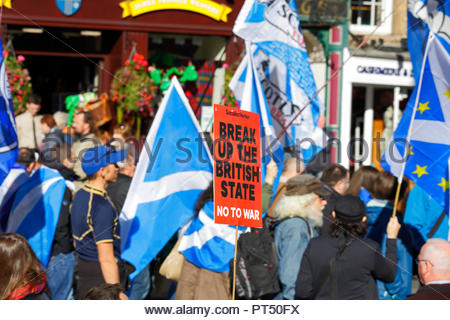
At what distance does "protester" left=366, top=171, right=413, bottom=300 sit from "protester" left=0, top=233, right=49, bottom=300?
319 cm

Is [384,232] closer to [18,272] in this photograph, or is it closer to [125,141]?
[125,141]

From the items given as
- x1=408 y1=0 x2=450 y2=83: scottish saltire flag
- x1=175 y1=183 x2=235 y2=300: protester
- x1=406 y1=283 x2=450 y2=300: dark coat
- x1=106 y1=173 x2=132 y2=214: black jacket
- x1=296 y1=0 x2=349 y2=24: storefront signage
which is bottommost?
x1=175 y1=183 x2=235 y2=300: protester

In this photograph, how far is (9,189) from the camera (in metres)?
6.31

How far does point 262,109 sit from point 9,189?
8.03 ft

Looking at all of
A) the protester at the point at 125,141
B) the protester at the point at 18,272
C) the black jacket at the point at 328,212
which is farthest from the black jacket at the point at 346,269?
the protester at the point at 125,141

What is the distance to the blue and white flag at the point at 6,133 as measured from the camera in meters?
5.23

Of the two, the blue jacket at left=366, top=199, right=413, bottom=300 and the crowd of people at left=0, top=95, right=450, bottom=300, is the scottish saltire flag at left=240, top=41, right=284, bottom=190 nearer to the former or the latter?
the crowd of people at left=0, top=95, right=450, bottom=300

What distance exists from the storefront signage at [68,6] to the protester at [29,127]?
1815 millimetres

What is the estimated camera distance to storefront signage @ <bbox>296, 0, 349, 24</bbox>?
12.2m

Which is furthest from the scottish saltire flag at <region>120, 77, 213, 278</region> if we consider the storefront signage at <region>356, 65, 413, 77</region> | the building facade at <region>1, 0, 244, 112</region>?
the storefront signage at <region>356, 65, 413, 77</region>

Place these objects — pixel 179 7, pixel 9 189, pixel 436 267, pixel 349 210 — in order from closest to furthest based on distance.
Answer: pixel 436 267 < pixel 349 210 < pixel 9 189 < pixel 179 7

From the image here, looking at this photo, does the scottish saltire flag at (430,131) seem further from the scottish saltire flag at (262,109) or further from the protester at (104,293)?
the protester at (104,293)


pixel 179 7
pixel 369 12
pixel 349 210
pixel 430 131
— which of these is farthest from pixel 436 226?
pixel 369 12
